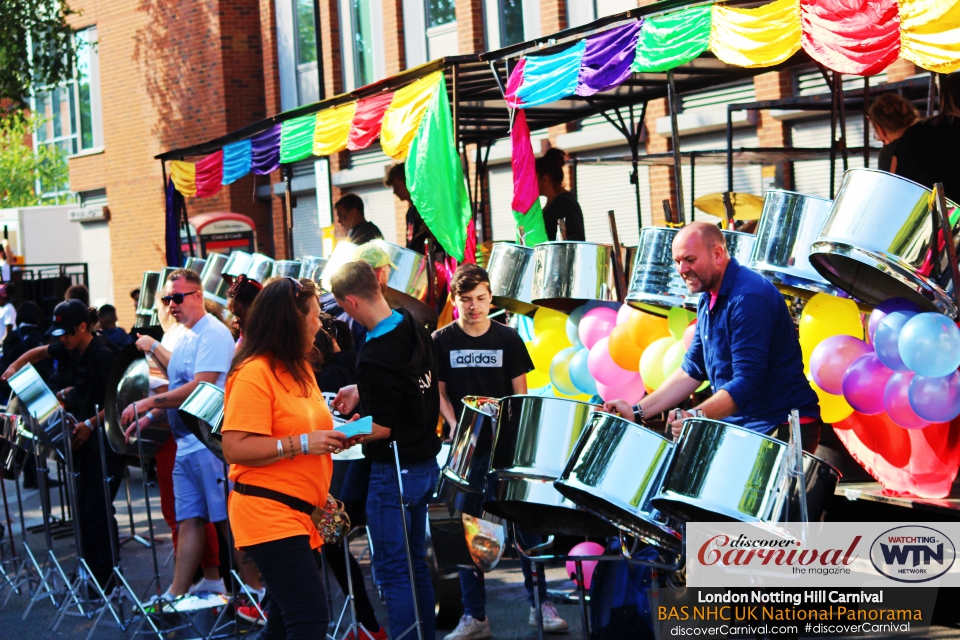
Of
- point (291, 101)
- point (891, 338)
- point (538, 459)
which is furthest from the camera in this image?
point (291, 101)

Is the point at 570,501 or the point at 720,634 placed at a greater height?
the point at 570,501

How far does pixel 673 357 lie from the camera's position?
5059 mm

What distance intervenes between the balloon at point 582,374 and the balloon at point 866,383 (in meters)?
1.56

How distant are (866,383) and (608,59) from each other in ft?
8.26

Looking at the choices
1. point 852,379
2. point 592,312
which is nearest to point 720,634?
point 852,379

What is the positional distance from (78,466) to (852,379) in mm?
3656

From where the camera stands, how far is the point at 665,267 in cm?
514

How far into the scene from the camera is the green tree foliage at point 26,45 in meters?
16.6

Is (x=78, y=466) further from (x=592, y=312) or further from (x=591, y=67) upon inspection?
(x=591, y=67)

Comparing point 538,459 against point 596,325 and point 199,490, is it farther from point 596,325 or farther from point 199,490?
point 596,325

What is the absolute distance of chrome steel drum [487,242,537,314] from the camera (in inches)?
239

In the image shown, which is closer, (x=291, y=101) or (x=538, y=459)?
(x=538, y=459)

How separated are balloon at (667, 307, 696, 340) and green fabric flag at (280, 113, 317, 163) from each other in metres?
4.16

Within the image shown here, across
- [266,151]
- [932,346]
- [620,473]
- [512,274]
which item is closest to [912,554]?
[932,346]
